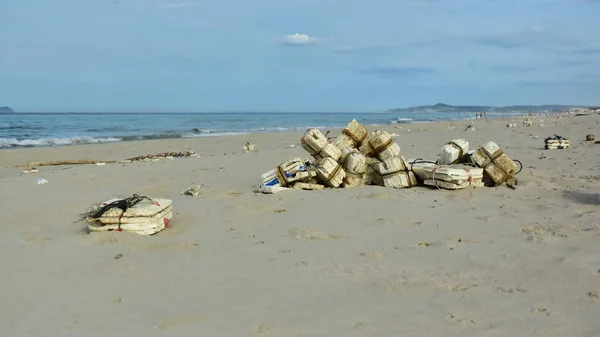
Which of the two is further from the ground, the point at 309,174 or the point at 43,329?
the point at 309,174

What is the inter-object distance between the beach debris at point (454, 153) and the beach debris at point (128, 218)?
525cm

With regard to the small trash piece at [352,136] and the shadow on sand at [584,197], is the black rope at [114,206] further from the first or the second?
the shadow on sand at [584,197]

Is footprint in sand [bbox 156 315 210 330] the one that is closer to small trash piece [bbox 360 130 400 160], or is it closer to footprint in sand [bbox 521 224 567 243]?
footprint in sand [bbox 521 224 567 243]

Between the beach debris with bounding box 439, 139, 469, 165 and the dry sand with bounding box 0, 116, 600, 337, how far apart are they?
0.89 m

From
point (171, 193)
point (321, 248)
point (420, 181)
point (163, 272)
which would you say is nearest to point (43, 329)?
point (163, 272)

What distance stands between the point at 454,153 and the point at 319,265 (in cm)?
503

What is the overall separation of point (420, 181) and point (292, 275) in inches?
194

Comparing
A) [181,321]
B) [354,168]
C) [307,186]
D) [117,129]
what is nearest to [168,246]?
[181,321]

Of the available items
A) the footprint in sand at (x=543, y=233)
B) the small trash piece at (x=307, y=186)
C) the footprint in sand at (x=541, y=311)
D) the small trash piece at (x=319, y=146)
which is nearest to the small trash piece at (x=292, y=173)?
the small trash piece at (x=307, y=186)

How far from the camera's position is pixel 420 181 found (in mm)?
9016

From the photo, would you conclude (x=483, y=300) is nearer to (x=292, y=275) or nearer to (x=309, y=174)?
(x=292, y=275)

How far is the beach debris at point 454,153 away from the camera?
9094 millimetres

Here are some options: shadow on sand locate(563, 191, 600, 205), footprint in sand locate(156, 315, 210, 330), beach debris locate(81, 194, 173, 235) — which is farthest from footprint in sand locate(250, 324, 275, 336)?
shadow on sand locate(563, 191, 600, 205)

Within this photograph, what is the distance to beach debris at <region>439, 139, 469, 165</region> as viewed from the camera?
9.09 metres
